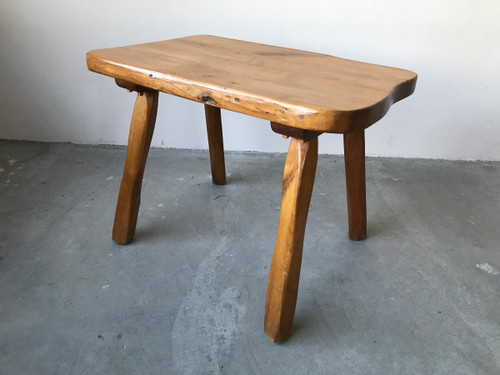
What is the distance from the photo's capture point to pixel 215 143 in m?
1.56

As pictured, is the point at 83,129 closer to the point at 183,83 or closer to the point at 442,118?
the point at 183,83

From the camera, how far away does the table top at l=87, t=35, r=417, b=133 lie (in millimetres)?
818

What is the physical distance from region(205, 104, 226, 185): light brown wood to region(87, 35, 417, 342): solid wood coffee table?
0.25 metres

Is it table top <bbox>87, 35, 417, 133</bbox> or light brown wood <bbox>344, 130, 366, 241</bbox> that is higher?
table top <bbox>87, 35, 417, 133</bbox>

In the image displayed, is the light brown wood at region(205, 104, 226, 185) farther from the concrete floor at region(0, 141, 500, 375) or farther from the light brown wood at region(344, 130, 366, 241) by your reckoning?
the light brown wood at region(344, 130, 366, 241)

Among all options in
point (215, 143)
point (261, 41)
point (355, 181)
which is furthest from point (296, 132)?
point (261, 41)

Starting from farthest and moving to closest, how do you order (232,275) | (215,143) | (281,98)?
(215,143) → (232,275) → (281,98)

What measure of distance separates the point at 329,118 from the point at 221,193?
0.88m

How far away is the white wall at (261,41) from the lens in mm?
1720

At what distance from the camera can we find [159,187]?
166cm

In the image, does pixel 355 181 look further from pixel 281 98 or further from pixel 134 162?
pixel 134 162

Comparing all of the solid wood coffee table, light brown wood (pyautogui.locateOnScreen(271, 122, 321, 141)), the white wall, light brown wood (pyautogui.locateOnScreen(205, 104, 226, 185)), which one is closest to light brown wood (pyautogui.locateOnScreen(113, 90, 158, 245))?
the solid wood coffee table

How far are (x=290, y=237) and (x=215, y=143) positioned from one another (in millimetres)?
705

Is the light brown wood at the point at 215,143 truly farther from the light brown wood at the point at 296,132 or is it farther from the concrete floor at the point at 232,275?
the light brown wood at the point at 296,132
